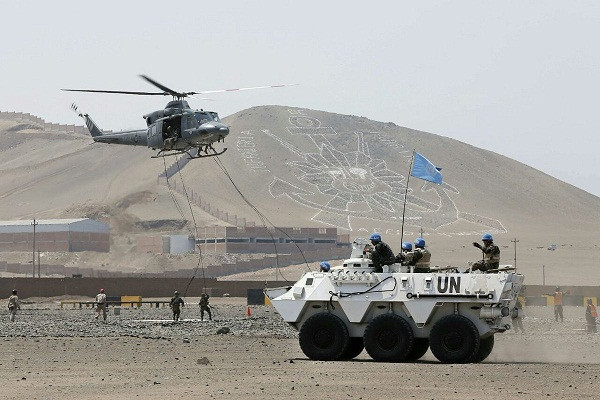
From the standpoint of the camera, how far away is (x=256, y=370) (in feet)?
78.8

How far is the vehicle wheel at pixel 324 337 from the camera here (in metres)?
27.0

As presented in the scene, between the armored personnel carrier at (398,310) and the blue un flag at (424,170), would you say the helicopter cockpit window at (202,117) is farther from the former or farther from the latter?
the armored personnel carrier at (398,310)

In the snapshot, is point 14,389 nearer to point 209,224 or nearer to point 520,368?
point 520,368

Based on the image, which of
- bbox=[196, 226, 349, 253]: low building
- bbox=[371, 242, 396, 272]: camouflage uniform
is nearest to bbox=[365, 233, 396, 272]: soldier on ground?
bbox=[371, 242, 396, 272]: camouflage uniform

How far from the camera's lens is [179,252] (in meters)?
170

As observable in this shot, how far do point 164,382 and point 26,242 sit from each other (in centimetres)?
15504

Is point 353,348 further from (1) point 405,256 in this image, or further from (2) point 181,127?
(2) point 181,127

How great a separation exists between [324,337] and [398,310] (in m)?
1.67

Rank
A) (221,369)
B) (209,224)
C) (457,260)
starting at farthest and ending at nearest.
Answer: (209,224), (457,260), (221,369)

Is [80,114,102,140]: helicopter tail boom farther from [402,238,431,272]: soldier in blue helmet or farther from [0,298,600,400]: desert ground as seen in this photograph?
[402,238,431,272]: soldier in blue helmet

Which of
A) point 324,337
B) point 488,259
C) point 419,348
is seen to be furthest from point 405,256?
point 324,337

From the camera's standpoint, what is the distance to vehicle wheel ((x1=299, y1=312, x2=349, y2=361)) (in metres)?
27.0

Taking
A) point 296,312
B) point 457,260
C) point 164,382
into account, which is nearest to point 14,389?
point 164,382

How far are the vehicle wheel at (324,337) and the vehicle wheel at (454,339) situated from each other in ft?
6.65
